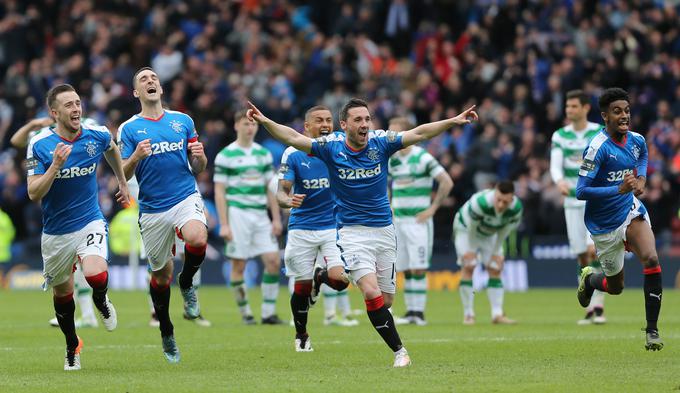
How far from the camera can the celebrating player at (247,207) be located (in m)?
19.0

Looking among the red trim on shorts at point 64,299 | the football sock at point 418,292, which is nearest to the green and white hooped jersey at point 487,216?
the football sock at point 418,292

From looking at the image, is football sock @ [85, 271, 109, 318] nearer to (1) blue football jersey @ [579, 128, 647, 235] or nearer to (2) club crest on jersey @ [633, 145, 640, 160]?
(1) blue football jersey @ [579, 128, 647, 235]

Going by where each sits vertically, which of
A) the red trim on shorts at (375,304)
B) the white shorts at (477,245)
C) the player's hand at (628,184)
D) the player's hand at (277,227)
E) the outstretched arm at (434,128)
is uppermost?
the outstretched arm at (434,128)

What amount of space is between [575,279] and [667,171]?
2952 mm

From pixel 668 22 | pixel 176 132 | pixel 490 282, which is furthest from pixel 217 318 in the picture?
pixel 668 22

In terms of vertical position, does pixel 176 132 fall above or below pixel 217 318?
above

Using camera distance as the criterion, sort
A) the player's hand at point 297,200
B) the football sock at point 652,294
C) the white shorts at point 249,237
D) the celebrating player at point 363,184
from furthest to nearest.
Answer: the white shorts at point 249,237
the player's hand at point 297,200
the football sock at point 652,294
the celebrating player at point 363,184

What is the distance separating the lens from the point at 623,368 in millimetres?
11945

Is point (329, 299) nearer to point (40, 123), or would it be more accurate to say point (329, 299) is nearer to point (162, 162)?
point (40, 123)

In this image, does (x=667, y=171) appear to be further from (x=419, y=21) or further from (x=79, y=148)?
(x=79, y=148)

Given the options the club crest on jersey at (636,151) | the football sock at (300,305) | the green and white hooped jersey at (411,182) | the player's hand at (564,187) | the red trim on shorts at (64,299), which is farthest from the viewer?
the green and white hooped jersey at (411,182)

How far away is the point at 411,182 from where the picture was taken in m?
19.3

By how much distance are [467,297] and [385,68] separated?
46.1 feet

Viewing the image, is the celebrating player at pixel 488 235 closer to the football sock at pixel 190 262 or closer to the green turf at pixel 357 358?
the green turf at pixel 357 358
